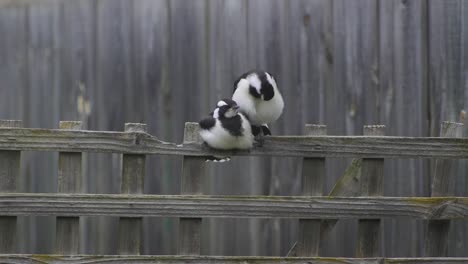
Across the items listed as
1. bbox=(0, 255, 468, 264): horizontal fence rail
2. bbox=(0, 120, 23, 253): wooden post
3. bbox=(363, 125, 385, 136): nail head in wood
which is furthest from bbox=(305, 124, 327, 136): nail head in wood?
bbox=(0, 120, 23, 253): wooden post

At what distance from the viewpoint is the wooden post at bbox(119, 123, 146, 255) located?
16.4ft

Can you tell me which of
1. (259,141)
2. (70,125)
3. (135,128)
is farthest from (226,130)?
(70,125)

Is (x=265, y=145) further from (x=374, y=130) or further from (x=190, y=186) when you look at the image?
(x=374, y=130)

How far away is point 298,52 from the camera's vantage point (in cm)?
594

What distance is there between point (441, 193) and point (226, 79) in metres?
1.50

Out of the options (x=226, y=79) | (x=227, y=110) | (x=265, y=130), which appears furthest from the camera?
(x=226, y=79)

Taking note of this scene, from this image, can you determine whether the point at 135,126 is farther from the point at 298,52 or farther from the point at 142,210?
the point at 298,52

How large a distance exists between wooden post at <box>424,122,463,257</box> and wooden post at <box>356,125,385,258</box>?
1.05ft

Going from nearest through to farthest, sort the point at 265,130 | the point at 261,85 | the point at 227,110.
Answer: the point at 227,110 → the point at 261,85 → the point at 265,130

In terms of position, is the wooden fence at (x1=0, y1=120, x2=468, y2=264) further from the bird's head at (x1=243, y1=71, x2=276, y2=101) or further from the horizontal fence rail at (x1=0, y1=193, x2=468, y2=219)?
the bird's head at (x1=243, y1=71, x2=276, y2=101)

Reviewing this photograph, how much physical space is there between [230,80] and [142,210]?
129cm

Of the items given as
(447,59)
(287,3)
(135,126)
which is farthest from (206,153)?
(447,59)

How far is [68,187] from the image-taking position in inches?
196

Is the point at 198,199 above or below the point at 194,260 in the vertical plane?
above
